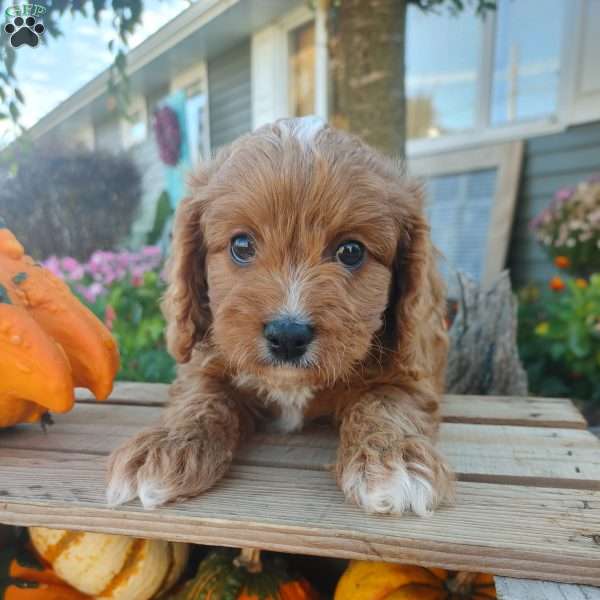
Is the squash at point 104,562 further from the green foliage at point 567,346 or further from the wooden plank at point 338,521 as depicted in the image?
the green foliage at point 567,346

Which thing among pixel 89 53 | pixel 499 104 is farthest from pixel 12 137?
pixel 499 104

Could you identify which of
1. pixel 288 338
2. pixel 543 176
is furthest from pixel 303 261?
pixel 543 176

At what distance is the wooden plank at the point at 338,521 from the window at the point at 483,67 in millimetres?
6042

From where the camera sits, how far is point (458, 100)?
7.20 m

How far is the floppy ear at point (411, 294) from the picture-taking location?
1.94 metres

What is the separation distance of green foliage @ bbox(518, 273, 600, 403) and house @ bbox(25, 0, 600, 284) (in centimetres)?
183

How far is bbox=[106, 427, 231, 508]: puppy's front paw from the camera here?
4.75 feet

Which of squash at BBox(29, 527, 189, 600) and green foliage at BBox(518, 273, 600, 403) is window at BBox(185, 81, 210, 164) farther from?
squash at BBox(29, 527, 189, 600)

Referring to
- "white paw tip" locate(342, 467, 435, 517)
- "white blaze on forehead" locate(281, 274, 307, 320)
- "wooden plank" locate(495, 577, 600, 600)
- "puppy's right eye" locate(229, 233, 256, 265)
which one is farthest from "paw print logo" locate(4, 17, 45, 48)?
"wooden plank" locate(495, 577, 600, 600)

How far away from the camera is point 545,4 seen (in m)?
6.27

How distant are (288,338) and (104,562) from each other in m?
0.99

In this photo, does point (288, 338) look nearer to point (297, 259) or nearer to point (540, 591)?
point (297, 259)

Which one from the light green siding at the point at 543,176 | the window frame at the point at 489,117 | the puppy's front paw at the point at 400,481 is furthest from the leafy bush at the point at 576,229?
the puppy's front paw at the point at 400,481

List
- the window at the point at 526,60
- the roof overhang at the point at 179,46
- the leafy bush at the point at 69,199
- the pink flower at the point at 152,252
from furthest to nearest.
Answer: the window at the point at 526,60, the pink flower at the point at 152,252, the leafy bush at the point at 69,199, the roof overhang at the point at 179,46
